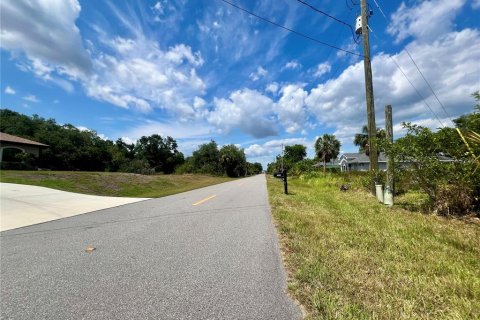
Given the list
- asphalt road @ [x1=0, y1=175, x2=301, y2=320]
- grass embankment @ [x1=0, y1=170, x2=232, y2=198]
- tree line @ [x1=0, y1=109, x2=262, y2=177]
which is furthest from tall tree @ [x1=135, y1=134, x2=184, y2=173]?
asphalt road @ [x1=0, y1=175, x2=301, y2=320]

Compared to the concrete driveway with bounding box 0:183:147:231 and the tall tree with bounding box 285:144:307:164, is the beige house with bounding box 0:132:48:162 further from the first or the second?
the tall tree with bounding box 285:144:307:164

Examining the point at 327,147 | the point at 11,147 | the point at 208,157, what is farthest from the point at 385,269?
the point at 208,157

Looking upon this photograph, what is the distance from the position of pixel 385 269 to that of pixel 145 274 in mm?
3202

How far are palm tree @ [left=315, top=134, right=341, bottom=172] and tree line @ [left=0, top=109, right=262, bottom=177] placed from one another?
85.4 ft

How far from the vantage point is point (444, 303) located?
2.70 metres

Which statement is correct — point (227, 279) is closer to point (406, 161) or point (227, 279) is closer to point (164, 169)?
point (406, 161)

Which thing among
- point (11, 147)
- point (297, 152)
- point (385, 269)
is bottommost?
point (385, 269)

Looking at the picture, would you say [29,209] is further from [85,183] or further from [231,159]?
[231,159]

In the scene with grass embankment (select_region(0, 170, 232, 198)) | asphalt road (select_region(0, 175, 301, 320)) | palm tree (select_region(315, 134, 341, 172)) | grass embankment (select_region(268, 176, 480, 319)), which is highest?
palm tree (select_region(315, 134, 341, 172))

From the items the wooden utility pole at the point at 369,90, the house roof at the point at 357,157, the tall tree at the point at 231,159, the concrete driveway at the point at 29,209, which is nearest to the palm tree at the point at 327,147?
the house roof at the point at 357,157

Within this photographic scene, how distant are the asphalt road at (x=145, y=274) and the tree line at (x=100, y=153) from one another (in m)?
31.3

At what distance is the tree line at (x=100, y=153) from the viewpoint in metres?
48.9

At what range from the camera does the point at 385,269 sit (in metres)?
3.60

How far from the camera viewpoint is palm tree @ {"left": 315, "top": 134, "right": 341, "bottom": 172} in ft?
195
